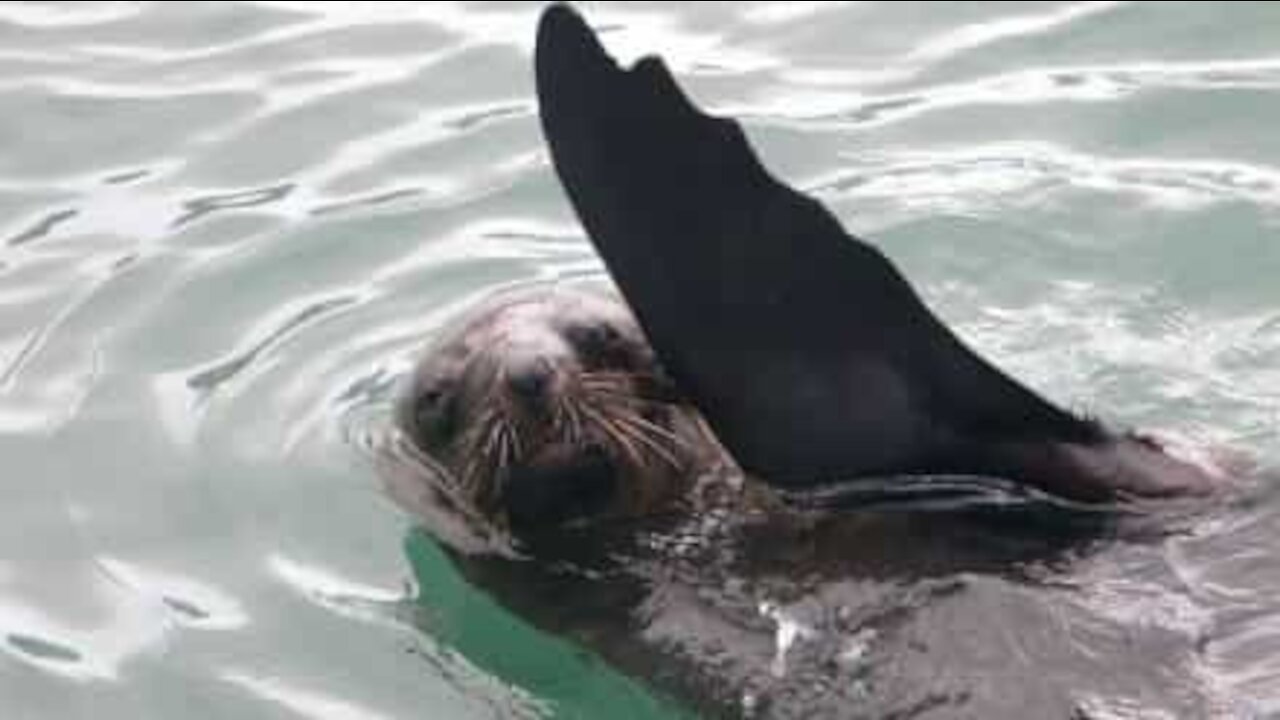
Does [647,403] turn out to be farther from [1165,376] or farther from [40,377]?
[40,377]

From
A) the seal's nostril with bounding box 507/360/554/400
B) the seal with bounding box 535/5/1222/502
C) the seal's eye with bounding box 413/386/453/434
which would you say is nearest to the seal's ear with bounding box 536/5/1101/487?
the seal with bounding box 535/5/1222/502

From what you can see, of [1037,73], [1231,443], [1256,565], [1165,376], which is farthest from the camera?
[1037,73]

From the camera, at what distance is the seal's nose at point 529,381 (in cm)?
661

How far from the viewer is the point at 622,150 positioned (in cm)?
638

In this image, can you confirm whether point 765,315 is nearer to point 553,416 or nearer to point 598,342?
point 553,416

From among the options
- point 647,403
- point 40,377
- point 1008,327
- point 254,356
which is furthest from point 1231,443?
point 40,377

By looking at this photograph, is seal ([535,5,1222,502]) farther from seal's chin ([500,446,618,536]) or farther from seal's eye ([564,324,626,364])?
seal's eye ([564,324,626,364])

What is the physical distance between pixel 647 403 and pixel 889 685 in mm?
1202

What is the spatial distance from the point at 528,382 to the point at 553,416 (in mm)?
102

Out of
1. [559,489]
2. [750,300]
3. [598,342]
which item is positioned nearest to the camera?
[750,300]

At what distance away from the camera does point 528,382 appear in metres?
6.61

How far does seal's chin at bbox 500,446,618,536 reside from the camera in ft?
21.9

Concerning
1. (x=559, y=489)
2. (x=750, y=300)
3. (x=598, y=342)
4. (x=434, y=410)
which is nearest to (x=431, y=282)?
(x=434, y=410)

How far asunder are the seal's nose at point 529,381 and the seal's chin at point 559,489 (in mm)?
142
